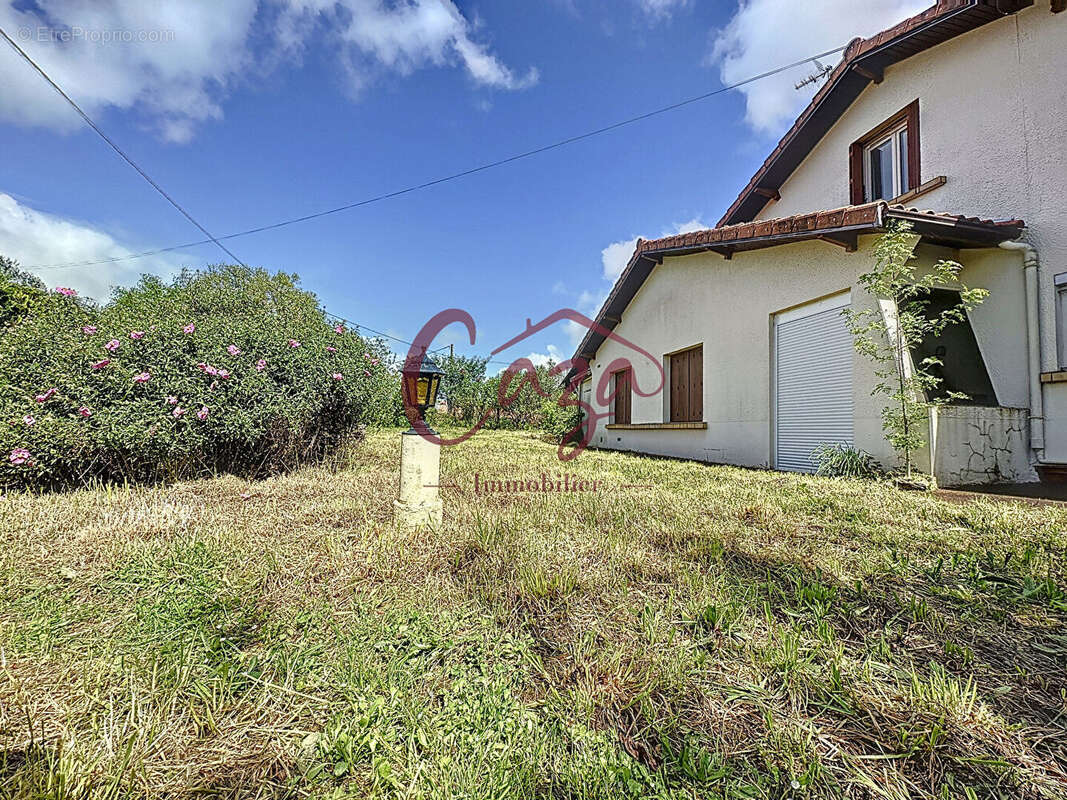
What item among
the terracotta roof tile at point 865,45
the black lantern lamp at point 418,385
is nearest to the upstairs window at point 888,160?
the terracotta roof tile at point 865,45

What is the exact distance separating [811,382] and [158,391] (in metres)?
7.65

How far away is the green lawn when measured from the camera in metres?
1.11

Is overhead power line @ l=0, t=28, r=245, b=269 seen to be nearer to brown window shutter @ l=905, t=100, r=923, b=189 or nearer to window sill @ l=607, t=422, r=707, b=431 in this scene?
window sill @ l=607, t=422, r=707, b=431

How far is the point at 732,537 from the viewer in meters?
2.85

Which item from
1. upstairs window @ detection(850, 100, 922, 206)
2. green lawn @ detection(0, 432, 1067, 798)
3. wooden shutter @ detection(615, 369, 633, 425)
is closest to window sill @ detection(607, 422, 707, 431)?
wooden shutter @ detection(615, 369, 633, 425)

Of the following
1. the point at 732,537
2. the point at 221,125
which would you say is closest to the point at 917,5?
the point at 732,537

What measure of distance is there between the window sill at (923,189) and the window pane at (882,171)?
55 centimetres

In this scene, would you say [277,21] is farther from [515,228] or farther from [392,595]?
[392,595]

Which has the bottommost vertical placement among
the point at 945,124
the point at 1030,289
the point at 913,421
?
the point at 913,421

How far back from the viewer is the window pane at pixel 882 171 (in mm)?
7383

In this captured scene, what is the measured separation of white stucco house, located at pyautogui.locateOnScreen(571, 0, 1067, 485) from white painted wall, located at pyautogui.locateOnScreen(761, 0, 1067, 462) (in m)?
0.02

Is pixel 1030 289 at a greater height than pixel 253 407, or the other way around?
pixel 1030 289

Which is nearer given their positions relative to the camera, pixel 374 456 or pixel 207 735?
pixel 207 735

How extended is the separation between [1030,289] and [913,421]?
2487 mm
